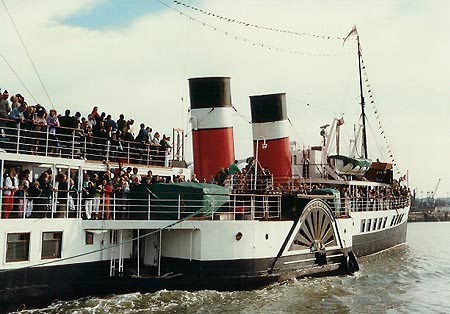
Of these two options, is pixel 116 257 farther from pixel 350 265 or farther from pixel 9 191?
pixel 350 265

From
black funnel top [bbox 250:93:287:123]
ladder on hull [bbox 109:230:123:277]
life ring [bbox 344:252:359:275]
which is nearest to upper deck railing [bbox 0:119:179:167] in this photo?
ladder on hull [bbox 109:230:123:277]

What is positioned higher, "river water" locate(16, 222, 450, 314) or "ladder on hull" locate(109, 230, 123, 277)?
"ladder on hull" locate(109, 230, 123, 277)

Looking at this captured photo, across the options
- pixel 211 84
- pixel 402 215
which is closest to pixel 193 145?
pixel 211 84

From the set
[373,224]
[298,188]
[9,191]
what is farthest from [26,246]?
[373,224]

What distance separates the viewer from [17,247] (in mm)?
12117

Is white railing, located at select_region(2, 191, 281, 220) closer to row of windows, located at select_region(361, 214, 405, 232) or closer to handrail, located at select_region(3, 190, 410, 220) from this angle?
handrail, located at select_region(3, 190, 410, 220)

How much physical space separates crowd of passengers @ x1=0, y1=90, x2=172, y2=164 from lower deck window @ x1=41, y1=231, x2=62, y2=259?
2039 mm

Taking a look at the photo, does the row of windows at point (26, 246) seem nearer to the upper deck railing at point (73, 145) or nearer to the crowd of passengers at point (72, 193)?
the crowd of passengers at point (72, 193)

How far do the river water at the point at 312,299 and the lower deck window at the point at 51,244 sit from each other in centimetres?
118

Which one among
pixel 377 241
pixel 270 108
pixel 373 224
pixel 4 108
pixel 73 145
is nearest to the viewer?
pixel 4 108

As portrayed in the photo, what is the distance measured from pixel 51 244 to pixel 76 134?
2986mm

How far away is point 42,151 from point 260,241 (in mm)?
6518

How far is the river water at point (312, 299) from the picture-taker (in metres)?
13.0

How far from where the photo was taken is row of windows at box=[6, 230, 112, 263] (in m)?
12.0
